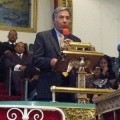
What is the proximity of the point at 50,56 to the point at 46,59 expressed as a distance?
0.20m

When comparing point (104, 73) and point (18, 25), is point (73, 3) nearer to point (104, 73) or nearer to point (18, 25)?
point (18, 25)

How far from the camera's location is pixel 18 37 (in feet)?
36.9

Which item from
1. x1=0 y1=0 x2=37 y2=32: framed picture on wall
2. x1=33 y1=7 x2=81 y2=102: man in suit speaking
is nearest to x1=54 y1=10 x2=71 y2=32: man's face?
x1=33 y1=7 x2=81 y2=102: man in suit speaking

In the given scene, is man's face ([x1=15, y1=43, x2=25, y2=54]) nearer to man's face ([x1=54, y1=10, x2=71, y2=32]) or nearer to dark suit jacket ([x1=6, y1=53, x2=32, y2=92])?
dark suit jacket ([x1=6, y1=53, x2=32, y2=92])

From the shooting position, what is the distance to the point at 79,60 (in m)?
4.14

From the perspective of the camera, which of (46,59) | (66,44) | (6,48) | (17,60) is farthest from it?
(6,48)

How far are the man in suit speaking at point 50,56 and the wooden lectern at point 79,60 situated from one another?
0.30 ft

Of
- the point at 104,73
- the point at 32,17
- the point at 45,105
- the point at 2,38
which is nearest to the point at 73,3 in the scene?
the point at 32,17

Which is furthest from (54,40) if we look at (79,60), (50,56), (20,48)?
(20,48)

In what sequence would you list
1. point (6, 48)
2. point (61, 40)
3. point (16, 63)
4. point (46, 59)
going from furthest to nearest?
point (6, 48), point (16, 63), point (61, 40), point (46, 59)

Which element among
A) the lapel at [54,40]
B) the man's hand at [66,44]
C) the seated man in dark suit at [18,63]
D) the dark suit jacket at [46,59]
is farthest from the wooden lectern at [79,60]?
the seated man in dark suit at [18,63]

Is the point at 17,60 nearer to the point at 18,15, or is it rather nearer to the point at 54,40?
the point at 18,15

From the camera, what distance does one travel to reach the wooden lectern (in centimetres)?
404

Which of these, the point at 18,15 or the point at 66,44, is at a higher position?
the point at 18,15
